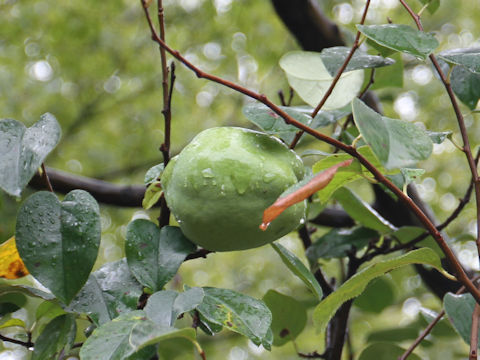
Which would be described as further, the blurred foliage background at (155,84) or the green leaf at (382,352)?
the blurred foliage background at (155,84)

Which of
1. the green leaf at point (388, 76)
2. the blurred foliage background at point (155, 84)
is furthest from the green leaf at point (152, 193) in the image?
the blurred foliage background at point (155, 84)

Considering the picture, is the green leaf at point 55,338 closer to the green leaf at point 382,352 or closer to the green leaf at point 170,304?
the green leaf at point 170,304

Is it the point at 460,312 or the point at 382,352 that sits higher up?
the point at 460,312

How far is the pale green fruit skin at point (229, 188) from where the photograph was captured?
51cm

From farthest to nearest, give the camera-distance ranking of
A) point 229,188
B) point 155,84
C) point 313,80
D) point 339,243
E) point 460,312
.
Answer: point 155,84
point 339,243
point 313,80
point 460,312
point 229,188

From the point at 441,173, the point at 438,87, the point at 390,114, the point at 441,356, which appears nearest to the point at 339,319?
the point at 441,356

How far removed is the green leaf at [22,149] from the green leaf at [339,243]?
1.82 feet

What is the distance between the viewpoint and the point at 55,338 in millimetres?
560

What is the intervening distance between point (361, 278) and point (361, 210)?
0.96ft

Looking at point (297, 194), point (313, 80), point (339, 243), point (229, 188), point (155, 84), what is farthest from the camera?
point (155, 84)

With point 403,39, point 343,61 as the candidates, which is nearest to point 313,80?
point 343,61

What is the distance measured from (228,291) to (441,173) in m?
2.91

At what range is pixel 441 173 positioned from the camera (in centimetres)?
315

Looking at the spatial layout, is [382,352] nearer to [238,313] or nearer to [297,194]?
[238,313]
